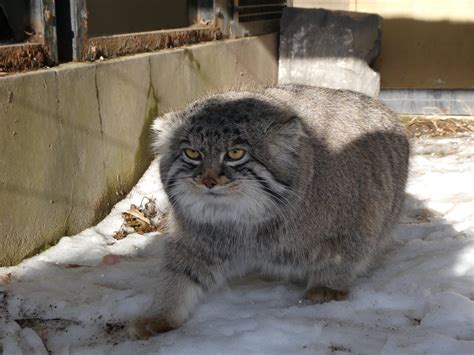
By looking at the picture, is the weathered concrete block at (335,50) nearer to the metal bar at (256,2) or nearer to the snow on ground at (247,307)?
the metal bar at (256,2)

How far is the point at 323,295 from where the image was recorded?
3.26 meters

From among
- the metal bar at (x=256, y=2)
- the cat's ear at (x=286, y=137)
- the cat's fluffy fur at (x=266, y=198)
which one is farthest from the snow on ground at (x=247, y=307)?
the metal bar at (x=256, y=2)

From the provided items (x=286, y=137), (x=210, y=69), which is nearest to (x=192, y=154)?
(x=286, y=137)

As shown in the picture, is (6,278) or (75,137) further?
(75,137)

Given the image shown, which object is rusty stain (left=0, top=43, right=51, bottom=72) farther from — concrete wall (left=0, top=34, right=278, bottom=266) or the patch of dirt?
the patch of dirt

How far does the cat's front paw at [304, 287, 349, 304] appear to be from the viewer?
325 centimetres

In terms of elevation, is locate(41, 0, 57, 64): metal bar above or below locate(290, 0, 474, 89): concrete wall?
above

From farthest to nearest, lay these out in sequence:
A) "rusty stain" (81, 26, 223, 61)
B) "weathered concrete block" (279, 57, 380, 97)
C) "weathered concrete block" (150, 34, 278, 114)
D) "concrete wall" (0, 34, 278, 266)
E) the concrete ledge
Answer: the concrete ledge, "weathered concrete block" (279, 57, 380, 97), "weathered concrete block" (150, 34, 278, 114), "rusty stain" (81, 26, 223, 61), "concrete wall" (0, 34, 278, 266)

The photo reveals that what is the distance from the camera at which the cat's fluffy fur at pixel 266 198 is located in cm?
297

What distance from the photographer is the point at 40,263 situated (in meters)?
3.58

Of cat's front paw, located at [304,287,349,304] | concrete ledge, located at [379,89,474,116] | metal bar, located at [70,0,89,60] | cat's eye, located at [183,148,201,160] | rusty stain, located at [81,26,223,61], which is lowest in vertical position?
cat's front paw, located at [304,287,349,304]

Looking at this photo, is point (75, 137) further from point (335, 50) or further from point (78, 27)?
point (335, 50)

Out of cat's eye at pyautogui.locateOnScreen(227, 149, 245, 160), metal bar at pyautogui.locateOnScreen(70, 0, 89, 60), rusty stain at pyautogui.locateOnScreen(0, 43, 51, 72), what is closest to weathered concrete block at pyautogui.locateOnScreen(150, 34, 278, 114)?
metal bar at pyautogui.locateOnScreen(70, 0, 89, 60)

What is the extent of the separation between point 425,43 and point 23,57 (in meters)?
6.19
